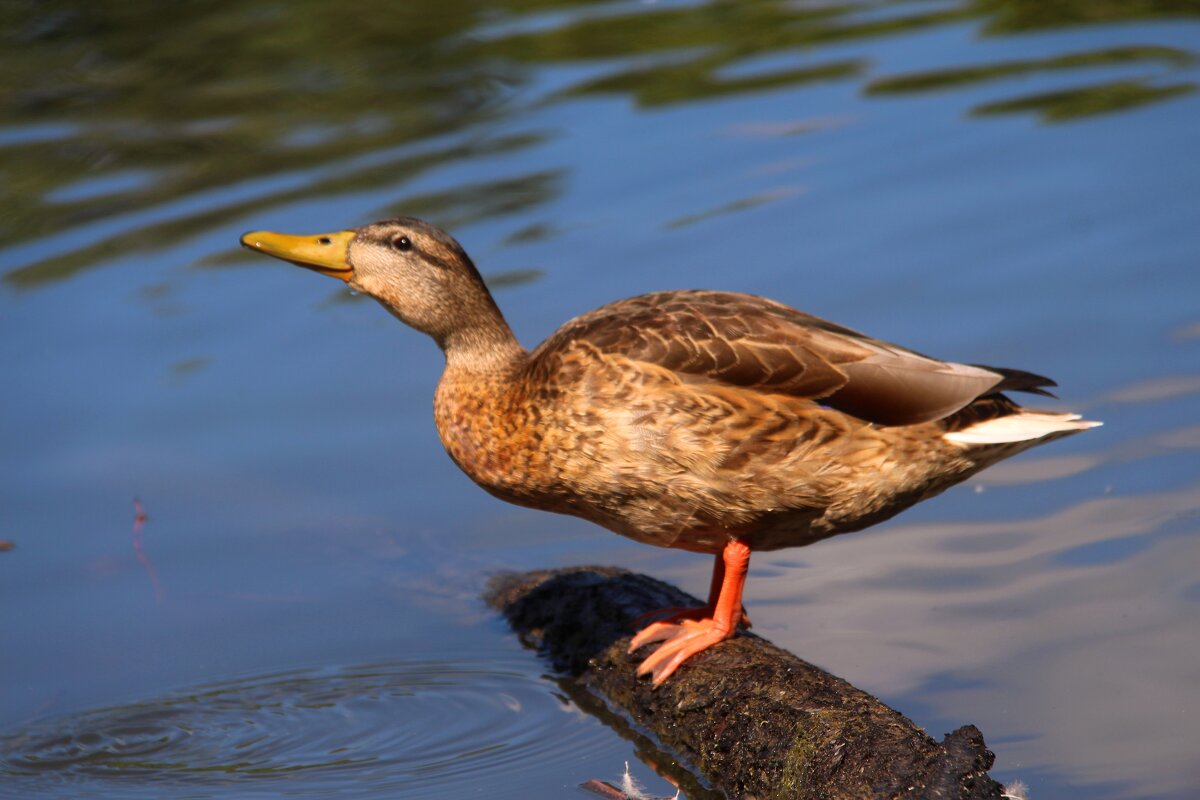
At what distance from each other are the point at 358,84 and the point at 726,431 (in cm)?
790

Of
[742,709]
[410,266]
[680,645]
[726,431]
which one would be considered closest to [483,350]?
[410,266]

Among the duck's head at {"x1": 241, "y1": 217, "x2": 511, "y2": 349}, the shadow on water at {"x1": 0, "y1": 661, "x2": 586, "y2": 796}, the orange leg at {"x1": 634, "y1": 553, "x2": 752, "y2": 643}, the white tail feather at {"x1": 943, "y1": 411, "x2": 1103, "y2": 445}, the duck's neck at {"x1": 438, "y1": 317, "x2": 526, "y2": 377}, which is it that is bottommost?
the shadow on water at {"x1": 0, "y1": 661, "x2": 586, "y2": 796}

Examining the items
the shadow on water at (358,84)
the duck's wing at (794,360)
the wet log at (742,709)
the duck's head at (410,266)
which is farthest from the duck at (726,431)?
the shadow on water at (358,84)

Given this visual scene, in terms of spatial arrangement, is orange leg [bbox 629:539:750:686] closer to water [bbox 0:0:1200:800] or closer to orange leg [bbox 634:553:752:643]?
orange leg [bbox 634:553:752:643]

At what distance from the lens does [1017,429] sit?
4.77 m

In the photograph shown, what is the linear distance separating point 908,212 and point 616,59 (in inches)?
147

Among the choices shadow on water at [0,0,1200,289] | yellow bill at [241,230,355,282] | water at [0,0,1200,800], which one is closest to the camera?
water at [0,0,1200,800]

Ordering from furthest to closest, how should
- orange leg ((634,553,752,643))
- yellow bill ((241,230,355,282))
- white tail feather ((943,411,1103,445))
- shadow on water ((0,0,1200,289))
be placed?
shadow on water ((0,0,1200,289)) < yellow bill ((241,230,355,282)) < orange leg ((634,553,752,643)) < white tail feather ((943,411,1103,445))

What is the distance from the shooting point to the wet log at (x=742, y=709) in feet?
12.3

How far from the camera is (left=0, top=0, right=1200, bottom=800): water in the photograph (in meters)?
5.10

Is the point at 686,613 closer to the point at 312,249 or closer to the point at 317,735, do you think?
the point at 317,735

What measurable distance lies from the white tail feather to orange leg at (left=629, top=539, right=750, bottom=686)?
0.74 meters

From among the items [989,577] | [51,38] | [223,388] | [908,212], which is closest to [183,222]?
[223,388]

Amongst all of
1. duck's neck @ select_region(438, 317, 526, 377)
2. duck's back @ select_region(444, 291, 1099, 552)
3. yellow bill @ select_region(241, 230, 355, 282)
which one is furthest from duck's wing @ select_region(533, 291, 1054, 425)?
yellow bill @ select_region(241, 230, 355, 282)
